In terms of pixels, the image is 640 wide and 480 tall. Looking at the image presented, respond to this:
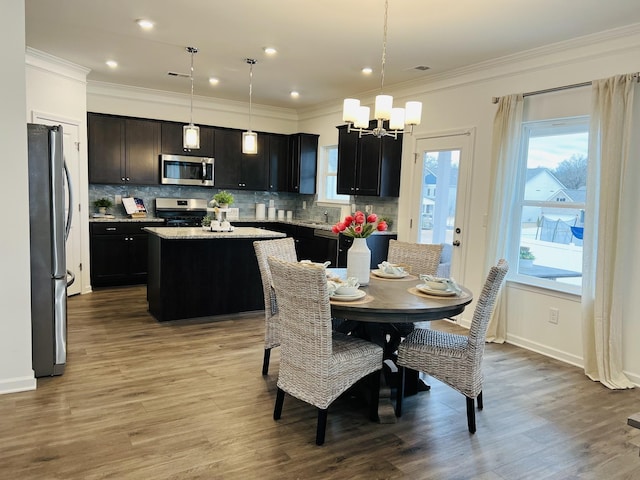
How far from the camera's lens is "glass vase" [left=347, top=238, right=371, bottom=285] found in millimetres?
3174

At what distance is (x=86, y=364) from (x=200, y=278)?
154 centimetres

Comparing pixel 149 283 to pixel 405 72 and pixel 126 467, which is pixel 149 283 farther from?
pixel 405 72

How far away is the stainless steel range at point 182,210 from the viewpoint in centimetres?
691

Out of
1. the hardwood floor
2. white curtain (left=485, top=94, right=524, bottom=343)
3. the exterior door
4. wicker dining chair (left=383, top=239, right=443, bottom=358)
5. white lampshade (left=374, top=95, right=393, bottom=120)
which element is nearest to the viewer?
the hardwood floor

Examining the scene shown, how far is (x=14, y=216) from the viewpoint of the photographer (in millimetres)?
3012

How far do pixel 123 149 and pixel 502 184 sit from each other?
5.08 m

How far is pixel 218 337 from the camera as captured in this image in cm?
439

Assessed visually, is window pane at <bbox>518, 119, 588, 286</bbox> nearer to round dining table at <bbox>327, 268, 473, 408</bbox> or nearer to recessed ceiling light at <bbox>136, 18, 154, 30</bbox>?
round dining table at <bbox>327, 268, 473, 408</bbox>

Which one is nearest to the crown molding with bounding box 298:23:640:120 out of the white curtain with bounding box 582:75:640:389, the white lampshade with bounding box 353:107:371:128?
the white curtain with bounding box 582:75:640:389

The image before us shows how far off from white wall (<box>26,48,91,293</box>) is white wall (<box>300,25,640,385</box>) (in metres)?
4.03

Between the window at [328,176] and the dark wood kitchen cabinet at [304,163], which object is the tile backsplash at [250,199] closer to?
the window at [328,176]

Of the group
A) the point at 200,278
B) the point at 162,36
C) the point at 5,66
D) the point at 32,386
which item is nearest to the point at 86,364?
the point at 32,386

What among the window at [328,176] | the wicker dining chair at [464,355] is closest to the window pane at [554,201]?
the wicker dining chair at [464,355]

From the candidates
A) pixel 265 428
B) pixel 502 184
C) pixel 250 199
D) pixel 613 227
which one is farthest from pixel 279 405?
pixel 250 199
